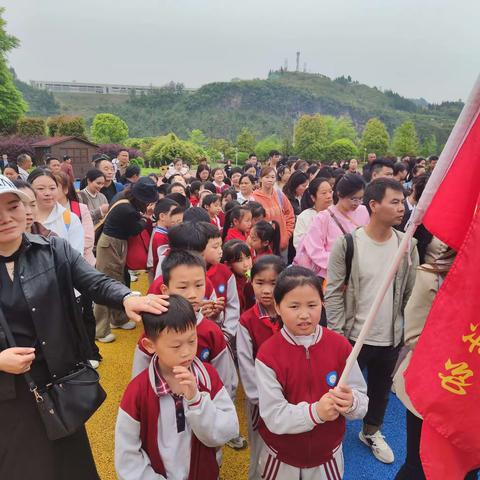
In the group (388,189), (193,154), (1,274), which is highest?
(388,189)

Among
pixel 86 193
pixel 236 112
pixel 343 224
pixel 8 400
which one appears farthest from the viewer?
pixel 236 112

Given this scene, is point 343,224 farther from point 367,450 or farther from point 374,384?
point 367,450

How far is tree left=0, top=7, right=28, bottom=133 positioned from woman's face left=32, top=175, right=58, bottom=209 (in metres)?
33.9

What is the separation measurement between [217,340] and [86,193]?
12.9 feet

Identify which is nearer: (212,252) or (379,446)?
(379,446)

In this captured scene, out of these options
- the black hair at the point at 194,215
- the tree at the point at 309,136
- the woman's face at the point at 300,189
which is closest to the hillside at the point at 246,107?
the tree at the point at 309,136

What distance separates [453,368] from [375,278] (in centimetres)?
123

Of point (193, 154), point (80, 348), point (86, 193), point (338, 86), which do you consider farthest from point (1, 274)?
point (338, 86)

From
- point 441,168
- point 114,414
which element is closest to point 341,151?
point 114,414

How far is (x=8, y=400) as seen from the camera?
165cm

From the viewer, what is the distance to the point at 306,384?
186cm

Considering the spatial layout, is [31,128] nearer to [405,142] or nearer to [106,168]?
[106,168]

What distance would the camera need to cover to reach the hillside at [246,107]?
9425 centimetres

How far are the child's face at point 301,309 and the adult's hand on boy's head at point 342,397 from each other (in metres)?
0.35
